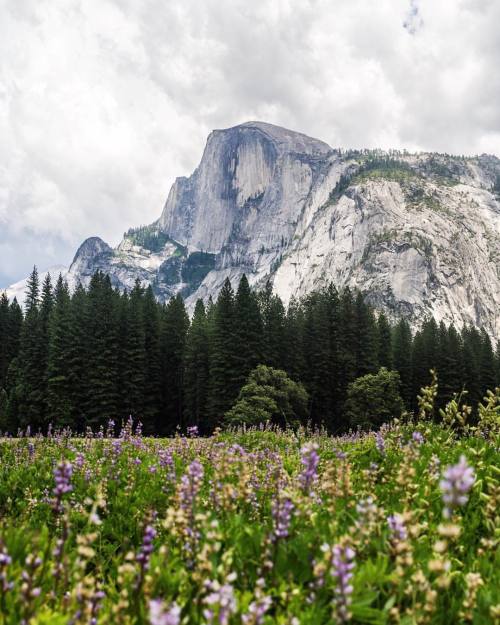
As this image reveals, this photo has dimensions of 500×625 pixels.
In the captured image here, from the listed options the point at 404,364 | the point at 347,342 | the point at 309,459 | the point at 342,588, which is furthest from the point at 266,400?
the point at 404,364

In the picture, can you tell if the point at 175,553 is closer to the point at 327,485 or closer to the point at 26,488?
the point at 327,485

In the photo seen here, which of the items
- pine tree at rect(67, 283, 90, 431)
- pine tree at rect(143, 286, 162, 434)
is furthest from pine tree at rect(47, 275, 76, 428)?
pine tree at rect(143, 286, 162, 434)

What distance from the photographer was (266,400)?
134 ft

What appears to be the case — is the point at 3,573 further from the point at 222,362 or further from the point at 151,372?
the point at 151,372

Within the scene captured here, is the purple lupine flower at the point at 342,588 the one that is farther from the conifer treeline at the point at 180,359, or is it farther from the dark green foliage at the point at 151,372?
the dark green foliage at the point at 151,372

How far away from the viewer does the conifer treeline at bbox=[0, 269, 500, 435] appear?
53.1 metres

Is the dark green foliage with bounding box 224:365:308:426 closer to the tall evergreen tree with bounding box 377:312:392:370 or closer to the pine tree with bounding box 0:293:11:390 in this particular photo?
the tall evergreen tree with bounding box 377:312:392:370

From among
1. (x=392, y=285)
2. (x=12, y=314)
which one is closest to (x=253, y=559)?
(x=12, y=314)

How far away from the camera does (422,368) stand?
71.0m

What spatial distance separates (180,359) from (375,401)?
27.1 metres

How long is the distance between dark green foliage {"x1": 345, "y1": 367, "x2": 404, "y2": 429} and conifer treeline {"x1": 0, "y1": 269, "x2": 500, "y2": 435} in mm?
5787

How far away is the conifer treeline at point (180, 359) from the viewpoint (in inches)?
2089

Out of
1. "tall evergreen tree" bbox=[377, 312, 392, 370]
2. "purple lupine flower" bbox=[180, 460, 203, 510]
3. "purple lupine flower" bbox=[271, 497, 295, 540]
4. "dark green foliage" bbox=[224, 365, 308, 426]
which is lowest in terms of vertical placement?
"purple lupine flower" bbox=[271, 497, 295, 540]

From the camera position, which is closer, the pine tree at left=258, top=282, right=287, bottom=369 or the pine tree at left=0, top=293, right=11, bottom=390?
the pine tree at left=258, top=282, right=287, bottom=369
